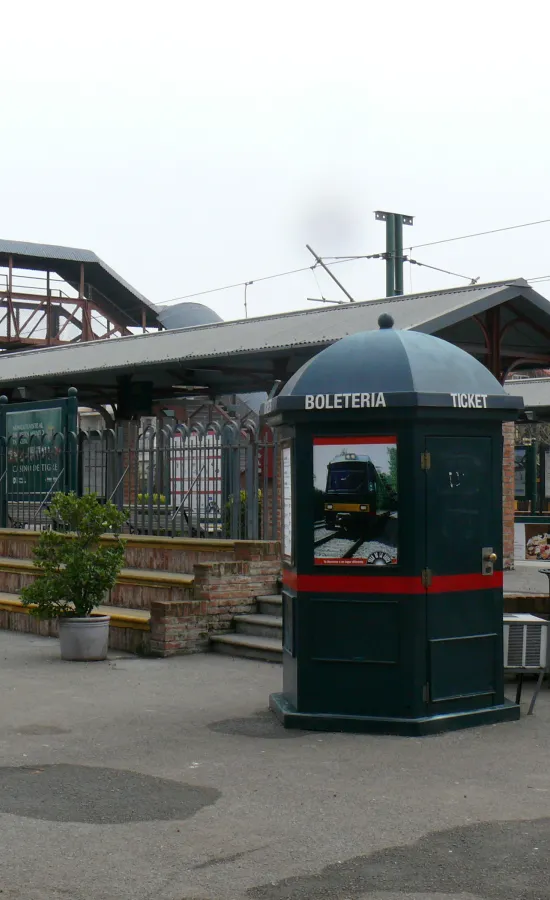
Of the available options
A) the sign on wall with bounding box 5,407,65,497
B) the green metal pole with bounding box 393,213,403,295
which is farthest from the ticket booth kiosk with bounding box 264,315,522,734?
the green metal pole with bounding box 393,213,403,295

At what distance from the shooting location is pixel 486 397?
883 centimetres

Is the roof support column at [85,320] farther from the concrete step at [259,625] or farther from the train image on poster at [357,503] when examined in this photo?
the train image on poster at [357,503]

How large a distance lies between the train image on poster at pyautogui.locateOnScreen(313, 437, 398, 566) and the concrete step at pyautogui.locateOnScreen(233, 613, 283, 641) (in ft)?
13.0

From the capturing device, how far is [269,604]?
13.3 meters

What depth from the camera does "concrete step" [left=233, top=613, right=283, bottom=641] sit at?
499 inches

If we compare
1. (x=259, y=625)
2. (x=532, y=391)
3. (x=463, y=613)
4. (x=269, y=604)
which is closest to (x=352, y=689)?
(x=463, y=613)

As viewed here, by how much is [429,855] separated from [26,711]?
4.84 meters

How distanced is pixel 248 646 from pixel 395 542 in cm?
417

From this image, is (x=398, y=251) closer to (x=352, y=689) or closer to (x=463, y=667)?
(x=463, y=667)

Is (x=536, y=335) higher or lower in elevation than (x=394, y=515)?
higher

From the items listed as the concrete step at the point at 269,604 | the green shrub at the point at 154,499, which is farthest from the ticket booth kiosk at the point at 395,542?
the green shrub at the point at 154,499

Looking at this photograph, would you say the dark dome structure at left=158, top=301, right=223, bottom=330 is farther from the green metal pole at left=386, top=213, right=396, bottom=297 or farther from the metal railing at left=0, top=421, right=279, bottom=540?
the metal railing at left=0, top=421, right=279, bottom=540

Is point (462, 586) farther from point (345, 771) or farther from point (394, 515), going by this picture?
point (345, 771)

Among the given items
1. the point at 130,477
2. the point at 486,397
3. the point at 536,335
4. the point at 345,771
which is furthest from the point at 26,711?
the point at 536,335
